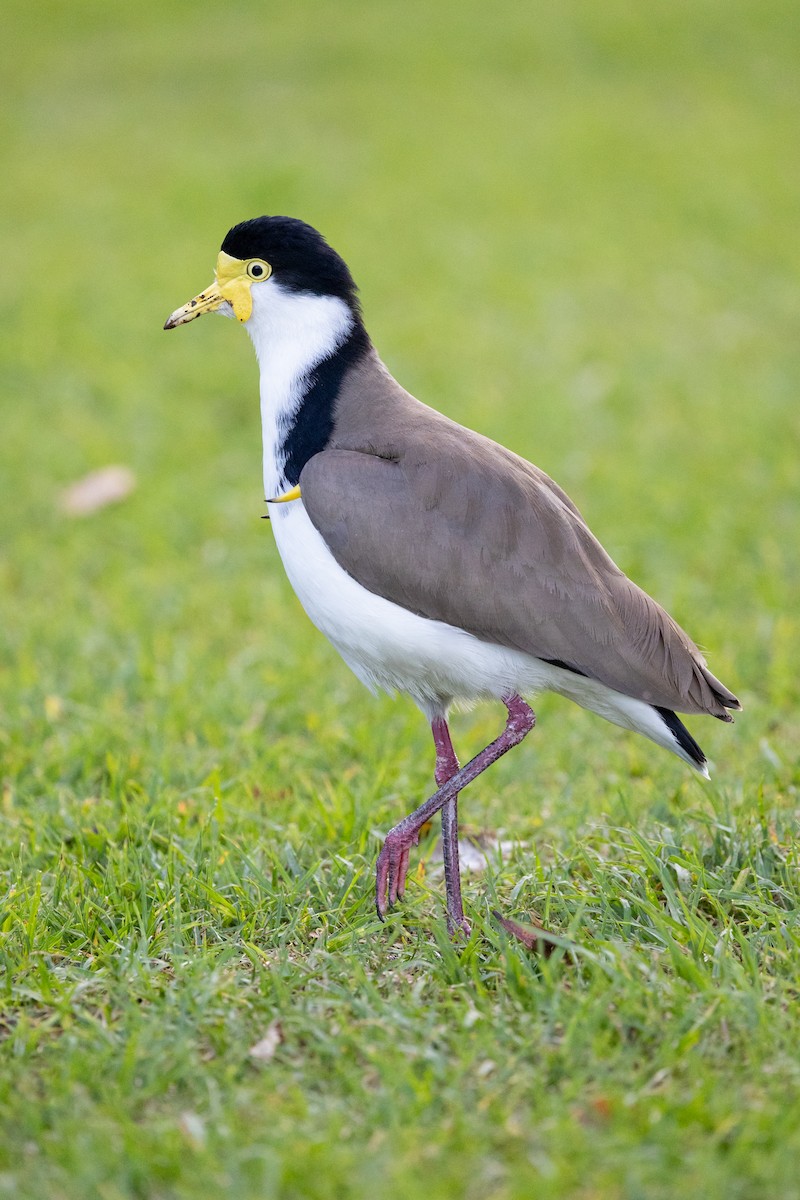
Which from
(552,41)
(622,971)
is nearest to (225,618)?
(622,971)

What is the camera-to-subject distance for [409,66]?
16141 millimetres

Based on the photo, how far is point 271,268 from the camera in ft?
11.4

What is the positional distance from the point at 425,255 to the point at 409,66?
23.0 feet

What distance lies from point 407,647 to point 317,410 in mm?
700

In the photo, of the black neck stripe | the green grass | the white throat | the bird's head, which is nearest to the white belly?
the black neck stripe

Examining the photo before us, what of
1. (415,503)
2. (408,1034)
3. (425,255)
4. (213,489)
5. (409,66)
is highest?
(409,66)

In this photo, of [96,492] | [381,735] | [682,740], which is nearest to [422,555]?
[682,740]

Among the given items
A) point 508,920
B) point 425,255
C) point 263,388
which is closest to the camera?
point 508,920

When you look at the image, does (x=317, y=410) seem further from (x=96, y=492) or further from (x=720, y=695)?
(x=96, y=492)

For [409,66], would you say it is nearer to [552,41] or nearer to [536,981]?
[552,41]

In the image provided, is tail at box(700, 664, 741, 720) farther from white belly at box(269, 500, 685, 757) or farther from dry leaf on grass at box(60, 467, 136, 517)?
dry leaf on grass at box(60, 467, 136, 517)

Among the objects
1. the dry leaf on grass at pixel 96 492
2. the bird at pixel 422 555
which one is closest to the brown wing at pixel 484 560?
the bird at pixel 422 555

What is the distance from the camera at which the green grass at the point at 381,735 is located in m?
2.52

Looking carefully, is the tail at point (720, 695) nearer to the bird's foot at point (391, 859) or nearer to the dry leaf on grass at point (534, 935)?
the dry leaf on grass at point (534, 935)
